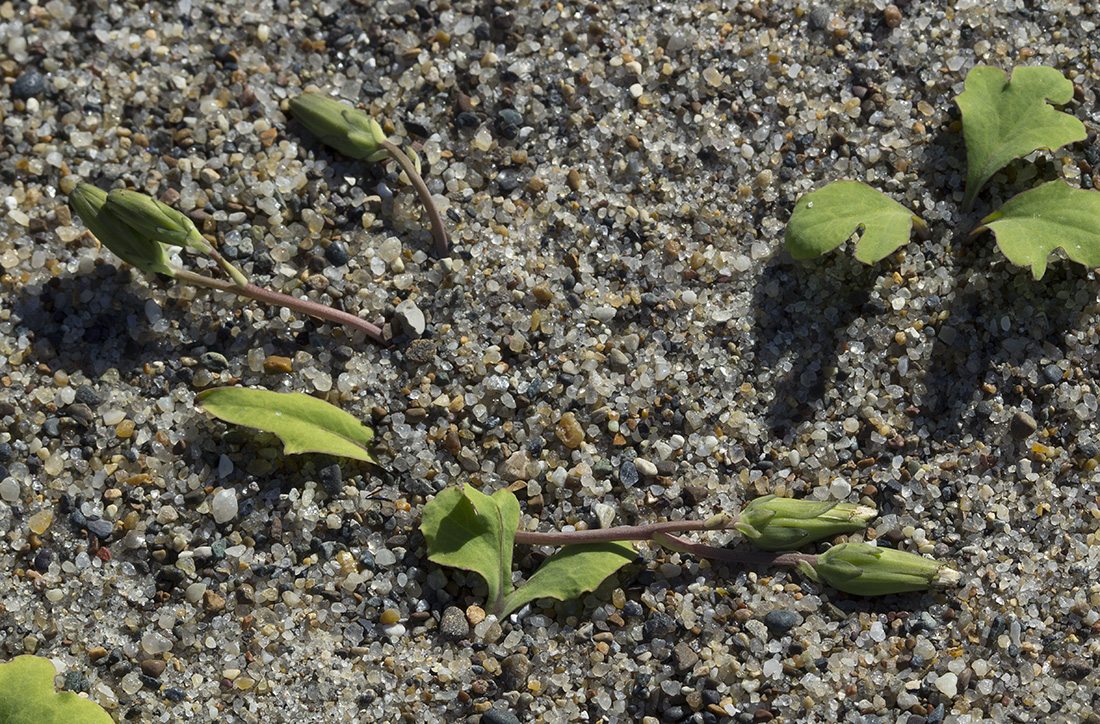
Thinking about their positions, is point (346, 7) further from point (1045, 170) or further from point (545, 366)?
point (1045, 170)

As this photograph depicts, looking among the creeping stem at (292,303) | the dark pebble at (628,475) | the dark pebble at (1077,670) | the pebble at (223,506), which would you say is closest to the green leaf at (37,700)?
the pebble at (223,506)

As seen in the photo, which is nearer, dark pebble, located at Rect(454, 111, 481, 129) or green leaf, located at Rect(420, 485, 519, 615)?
green leaf, located at Rect(420, 485, 519, 615)

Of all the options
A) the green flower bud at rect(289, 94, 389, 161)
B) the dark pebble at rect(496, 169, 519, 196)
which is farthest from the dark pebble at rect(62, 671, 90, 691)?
the dark pebble at rect(496, 169, 519, 196)

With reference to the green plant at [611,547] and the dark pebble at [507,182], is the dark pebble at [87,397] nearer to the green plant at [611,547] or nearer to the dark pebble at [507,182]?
the green plant at [611,547]

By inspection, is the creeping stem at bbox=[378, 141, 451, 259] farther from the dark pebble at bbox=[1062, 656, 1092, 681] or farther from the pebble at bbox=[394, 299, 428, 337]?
the dark pebble at bbox=[1062, 656, 1092, 681]

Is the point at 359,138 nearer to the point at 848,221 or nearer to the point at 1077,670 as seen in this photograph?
the point at 848,221

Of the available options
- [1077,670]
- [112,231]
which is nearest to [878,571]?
[1077,670]

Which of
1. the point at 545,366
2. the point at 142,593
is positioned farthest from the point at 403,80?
the point at 142,593
